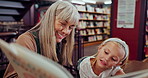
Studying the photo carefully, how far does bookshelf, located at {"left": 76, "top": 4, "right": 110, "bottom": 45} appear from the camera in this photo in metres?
7.73

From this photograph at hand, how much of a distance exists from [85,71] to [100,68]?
13 centimetres

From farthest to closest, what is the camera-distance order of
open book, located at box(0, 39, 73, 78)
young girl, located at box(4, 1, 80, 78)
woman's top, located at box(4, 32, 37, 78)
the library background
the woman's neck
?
the library background, the woman's neck, young girl, located at box(4, 1, 80, 78), woman's top, located at box(4, 32, 37, 78), open book, located at box(0, 39, 73, 78)

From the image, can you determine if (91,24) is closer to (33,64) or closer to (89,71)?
(89,71)

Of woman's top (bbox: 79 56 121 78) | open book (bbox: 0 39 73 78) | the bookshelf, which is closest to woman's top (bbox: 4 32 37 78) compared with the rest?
woman's top (bbox: 79 56 121 78)

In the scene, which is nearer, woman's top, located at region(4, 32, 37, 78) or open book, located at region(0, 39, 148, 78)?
open book, located at region(0, 39, 148, 78)

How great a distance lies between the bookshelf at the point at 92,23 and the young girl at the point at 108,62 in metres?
6.28

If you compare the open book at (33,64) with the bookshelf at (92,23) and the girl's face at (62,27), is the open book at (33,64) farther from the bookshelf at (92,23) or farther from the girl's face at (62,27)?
the bookshelf at (92,23)

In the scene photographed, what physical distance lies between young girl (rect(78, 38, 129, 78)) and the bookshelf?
20.6 ft

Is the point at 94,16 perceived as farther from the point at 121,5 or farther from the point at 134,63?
the point at 134,63

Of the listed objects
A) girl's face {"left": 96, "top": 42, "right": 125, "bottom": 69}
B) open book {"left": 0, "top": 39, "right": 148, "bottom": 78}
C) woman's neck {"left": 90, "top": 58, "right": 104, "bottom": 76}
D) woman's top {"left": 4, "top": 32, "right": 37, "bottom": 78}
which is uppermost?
open book {"left": 0, "top": 39, "right": 148, "bottom": 78}

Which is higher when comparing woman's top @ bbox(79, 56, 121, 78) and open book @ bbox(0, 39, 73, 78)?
open book @ bbox(0, 39, 73, 78)

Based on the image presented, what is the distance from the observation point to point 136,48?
342 cm

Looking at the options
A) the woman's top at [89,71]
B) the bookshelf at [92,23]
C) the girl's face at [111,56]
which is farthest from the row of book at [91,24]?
the girl's face at [111,56]

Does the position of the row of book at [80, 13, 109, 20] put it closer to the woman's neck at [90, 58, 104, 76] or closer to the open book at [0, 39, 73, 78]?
the woman's neck at [90, 58, 104, 76]
